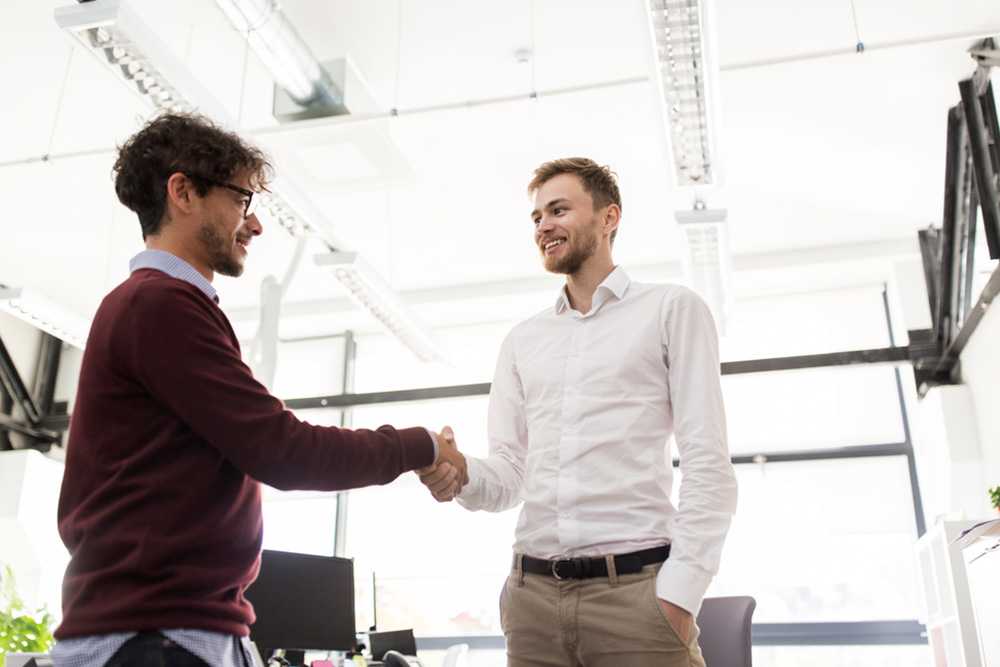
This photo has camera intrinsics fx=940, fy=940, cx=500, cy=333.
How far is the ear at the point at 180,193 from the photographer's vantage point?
143 cm

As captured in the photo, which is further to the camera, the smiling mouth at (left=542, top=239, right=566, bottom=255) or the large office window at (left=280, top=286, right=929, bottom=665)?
the large office window at (left=280, top=286, right=929, bottom=665)

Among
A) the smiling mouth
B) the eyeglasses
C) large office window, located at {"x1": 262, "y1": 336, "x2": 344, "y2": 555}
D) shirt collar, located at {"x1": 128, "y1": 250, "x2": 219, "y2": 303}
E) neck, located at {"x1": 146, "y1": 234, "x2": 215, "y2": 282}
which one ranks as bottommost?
shirt collar, located at {"x1": 128, "y1": 250, "x2": 219, "y2": 303}

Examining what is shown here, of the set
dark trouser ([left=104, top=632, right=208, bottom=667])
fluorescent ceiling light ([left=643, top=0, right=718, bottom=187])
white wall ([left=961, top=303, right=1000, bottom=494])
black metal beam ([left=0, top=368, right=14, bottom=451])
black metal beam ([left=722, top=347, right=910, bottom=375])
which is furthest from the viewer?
black metal beam ([left=0, top=368, right=14, bottom=451])

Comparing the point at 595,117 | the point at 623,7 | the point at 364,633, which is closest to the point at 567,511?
the point at 364,633

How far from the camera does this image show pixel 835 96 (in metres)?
5.05

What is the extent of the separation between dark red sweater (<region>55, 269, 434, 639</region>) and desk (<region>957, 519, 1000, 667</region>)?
10.9 ft

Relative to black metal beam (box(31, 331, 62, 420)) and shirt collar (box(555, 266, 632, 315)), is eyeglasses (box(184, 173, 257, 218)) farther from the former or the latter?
black metal beam (box(31, 331, 62, 420))

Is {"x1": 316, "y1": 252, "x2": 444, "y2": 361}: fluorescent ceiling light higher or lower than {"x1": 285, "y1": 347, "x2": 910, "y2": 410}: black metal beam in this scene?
lower

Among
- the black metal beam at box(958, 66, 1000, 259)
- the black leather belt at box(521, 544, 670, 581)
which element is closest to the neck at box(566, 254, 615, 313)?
the black leather belt at box(521, 544, 670, 581)

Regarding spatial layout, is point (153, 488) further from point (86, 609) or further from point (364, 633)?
point (364, 633)

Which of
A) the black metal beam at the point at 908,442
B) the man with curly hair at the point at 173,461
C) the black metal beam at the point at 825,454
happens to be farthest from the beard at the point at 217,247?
the black metal beam at the point at 908,442

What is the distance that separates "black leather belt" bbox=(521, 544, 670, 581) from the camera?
159cm

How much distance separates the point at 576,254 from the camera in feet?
6.44

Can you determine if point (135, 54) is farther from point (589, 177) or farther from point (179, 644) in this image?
point (179, 644)
